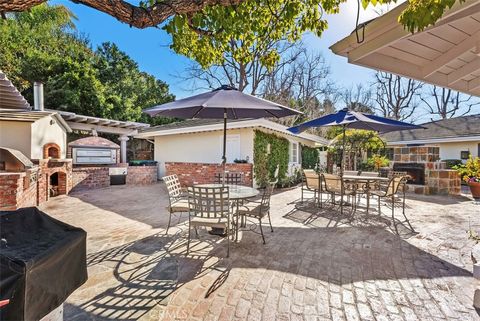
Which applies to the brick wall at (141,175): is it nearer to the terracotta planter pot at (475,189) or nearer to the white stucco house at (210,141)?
the white stucco house at (210,141)

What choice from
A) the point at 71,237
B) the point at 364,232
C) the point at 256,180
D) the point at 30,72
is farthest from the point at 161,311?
the point at 30,72

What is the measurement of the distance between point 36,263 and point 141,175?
1171cm

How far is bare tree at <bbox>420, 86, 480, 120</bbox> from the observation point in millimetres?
24627

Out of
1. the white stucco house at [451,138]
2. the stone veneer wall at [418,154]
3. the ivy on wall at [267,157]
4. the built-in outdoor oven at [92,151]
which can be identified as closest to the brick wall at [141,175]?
the built-in outdoor oven at [92,151]

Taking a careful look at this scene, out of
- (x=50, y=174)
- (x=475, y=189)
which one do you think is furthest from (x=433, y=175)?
(x=50, y=174)

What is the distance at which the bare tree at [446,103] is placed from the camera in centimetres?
2463

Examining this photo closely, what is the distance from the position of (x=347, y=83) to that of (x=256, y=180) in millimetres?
21486

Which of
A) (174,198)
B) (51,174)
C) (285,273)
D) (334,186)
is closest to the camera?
(285,273)

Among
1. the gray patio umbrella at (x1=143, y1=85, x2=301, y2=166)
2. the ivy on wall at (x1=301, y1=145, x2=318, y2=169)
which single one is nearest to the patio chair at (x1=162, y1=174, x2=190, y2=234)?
the gray patio umbrella at (x1=143, y1=85, x2=301, y2=166)

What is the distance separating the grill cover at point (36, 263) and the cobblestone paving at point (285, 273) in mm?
1280

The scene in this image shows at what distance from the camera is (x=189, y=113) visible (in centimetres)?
486

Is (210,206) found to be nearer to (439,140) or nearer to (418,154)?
(418,154)

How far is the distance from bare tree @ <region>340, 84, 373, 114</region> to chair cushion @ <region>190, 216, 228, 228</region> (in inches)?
1051

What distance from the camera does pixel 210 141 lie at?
38.3ft
